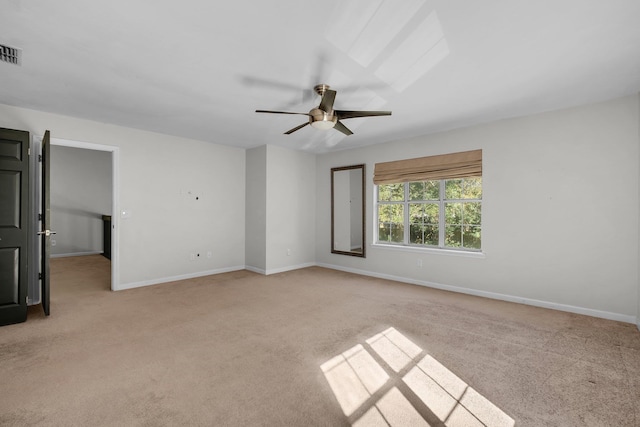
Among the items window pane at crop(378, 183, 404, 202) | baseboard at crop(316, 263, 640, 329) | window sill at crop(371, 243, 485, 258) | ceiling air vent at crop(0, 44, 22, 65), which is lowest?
baseboard at crop(316, 263, 640, 329)

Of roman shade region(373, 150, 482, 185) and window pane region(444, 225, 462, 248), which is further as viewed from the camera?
window pane region(444, 225, 462, 248)

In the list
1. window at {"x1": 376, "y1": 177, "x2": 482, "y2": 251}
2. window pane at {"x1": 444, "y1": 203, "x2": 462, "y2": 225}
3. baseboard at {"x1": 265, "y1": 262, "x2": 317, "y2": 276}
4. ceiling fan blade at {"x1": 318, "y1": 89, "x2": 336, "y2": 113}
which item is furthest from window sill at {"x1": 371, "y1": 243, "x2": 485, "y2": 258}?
ceiling fan blade at {"x1": 318, "y1": 89, "x2": 336, "y2": 113}

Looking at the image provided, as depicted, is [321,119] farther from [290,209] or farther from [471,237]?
Result: [290,209]

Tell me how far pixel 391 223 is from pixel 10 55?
493cm

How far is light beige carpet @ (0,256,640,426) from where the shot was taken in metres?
1.71

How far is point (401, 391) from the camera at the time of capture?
6.31 ft

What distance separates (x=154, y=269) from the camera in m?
4.63

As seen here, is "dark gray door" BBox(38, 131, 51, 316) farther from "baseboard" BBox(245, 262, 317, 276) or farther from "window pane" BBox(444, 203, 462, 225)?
"window pane" BBox(444, 203, 462, 225)

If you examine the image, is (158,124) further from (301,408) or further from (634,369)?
(634,369)

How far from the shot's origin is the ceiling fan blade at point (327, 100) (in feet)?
8.27

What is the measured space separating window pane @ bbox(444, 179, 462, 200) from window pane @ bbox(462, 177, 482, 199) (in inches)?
2.8

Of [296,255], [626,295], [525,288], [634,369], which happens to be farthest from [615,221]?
[296,255]

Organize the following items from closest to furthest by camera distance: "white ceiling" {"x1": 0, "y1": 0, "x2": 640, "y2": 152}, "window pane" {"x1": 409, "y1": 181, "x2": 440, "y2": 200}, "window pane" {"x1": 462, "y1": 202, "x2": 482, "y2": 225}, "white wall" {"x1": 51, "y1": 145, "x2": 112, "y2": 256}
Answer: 1. "white ceiling" {"x1": 0, "y1": 0, "x2": 640, "y2": 152}
2. "window pane" {"x1": 462, "y1": 202, "x2": 482, "y2": 225}
3. "window pane" {"x1": 409, "y1": 181, "x2": 440, "y2": 200}
4. "white wall" {"x1": 51, "y1": 145, "x2": 112, "y2": 256}

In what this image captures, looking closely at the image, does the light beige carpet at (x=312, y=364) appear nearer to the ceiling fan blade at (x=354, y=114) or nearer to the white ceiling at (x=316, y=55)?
the ceiling fan blade at (x=354, y=114)
